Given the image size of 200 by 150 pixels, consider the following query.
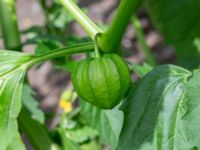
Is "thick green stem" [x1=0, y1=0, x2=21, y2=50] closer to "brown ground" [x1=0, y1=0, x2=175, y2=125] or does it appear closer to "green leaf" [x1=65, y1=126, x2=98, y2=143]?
"green leaf" [x1=65, y1=126, x2=98, y2=143]

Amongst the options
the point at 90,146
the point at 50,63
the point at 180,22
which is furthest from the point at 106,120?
the point at 50,63

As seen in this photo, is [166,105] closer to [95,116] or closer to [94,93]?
[94,93]

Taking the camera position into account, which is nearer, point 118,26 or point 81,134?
point 118,26

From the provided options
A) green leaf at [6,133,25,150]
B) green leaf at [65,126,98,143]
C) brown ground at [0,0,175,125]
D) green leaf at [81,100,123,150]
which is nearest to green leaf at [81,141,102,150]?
green leaf at [65,126,98,143]

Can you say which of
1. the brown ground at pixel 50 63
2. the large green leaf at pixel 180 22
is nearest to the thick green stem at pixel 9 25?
the large green leaf at pixel 180 22

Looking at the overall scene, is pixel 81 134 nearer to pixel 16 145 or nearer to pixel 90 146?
pixel 90 146

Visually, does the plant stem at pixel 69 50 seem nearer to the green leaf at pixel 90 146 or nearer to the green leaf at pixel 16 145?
the green leaf at pixel 16 145

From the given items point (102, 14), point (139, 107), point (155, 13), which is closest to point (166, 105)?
point (139, 107)
